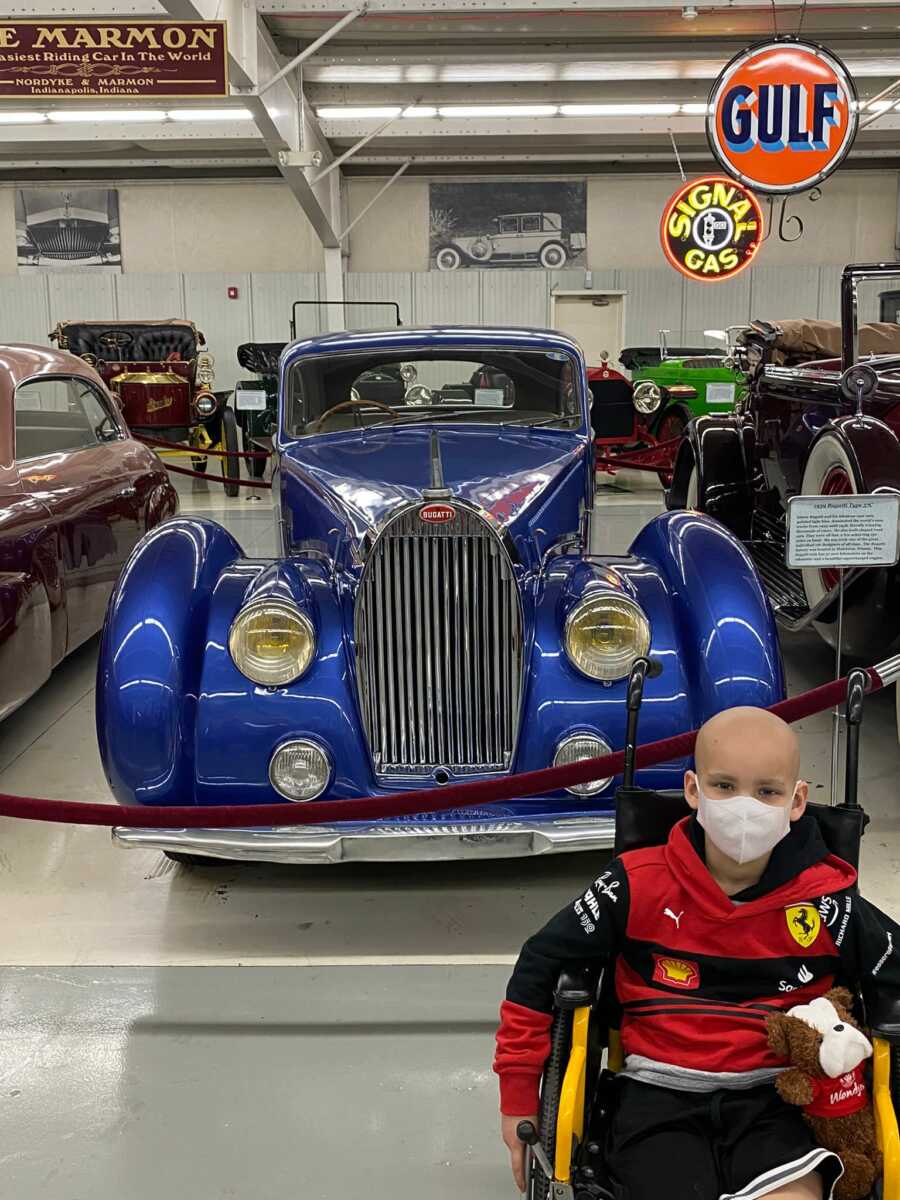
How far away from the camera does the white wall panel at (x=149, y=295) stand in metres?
17.9

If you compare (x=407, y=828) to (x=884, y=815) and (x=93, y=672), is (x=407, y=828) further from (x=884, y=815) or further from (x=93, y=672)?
(x=93, y=672)

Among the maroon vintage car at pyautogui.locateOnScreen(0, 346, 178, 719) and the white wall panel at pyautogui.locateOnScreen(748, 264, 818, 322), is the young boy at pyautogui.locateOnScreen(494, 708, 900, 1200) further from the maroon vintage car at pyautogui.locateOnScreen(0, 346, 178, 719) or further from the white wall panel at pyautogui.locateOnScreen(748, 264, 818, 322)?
the white wall panel at pyautogui.locateOnScreen(748, 264, 818, 322)

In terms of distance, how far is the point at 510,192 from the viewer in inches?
694

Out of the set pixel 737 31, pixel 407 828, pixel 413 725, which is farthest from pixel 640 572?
pixel 737 31

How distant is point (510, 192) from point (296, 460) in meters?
14.8

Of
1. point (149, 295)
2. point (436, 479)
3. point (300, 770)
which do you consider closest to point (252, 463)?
point (149, 295)

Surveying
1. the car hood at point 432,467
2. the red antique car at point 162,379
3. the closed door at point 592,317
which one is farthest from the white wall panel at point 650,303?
the car hood at point 432,467

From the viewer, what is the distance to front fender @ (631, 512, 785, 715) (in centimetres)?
311

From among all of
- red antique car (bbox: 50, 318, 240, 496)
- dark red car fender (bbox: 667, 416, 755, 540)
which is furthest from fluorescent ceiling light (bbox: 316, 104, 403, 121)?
dark red car fender (bbox: 667, 416, 755, 540)

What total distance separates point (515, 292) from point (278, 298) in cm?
376

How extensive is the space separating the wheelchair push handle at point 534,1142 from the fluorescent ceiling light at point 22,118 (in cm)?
1385

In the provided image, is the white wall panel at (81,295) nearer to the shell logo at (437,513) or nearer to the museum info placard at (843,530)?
the shell logo at (437,513)

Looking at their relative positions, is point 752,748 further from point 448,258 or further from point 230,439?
point 448,258

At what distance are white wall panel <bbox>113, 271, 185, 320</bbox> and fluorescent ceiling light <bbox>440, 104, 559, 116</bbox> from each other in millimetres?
6710
